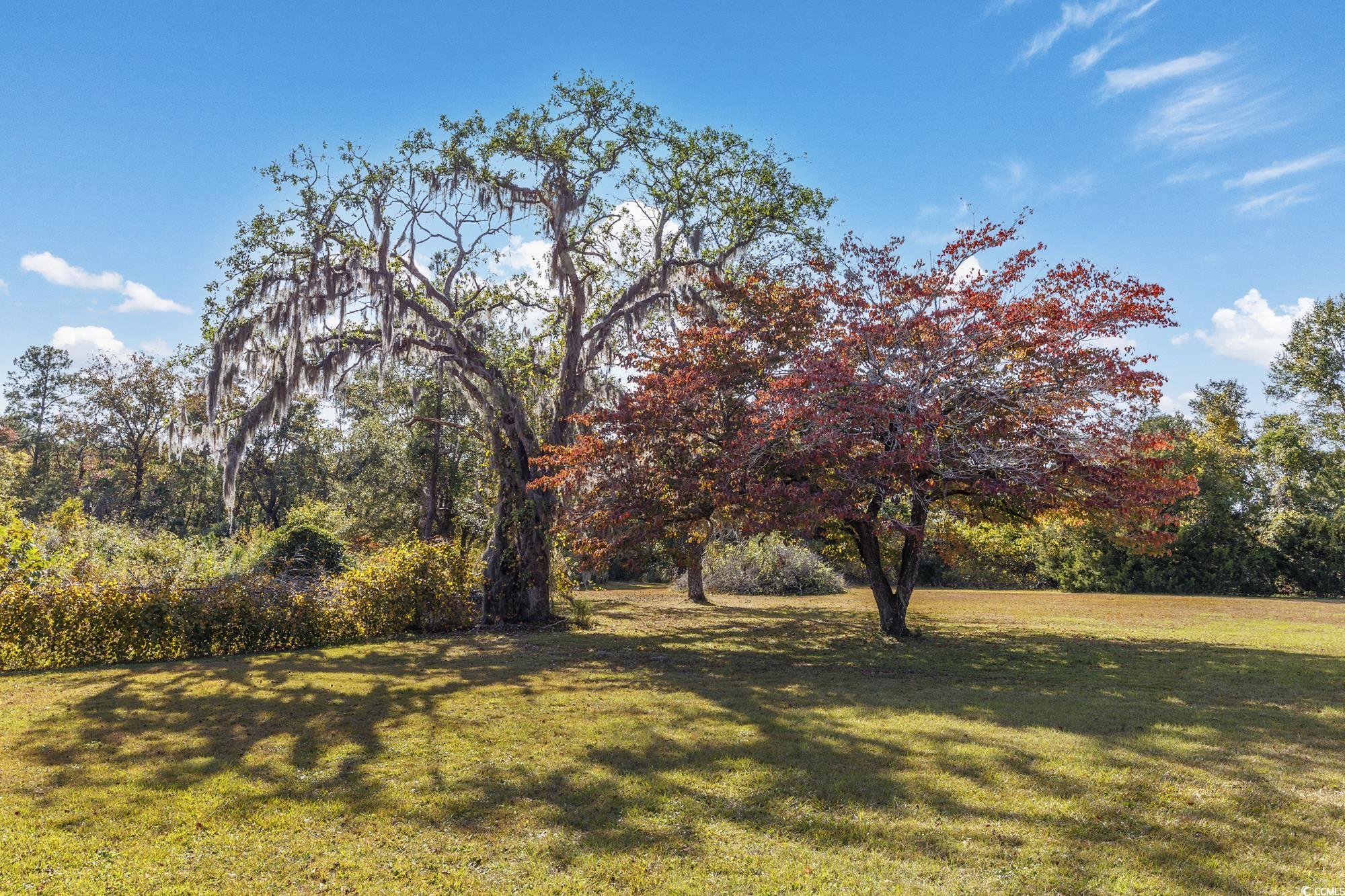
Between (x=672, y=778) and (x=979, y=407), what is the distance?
7.52m

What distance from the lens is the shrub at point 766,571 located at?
22906 millimetres

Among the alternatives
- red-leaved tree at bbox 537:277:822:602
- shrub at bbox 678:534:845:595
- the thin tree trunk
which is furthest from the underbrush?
shrub at bbox 678:534:845:595

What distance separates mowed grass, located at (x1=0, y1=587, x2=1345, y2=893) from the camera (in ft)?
12.2

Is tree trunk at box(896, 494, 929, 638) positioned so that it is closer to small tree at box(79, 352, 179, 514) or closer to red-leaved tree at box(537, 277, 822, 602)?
red-leaved tree at box(537, 277, 822, 602)

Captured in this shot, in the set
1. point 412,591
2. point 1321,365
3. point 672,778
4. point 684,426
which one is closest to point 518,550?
point 412,591

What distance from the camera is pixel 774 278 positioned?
12.9 metres

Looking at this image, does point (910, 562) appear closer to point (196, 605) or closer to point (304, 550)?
point (196, 605)

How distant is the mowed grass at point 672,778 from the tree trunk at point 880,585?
2659mm

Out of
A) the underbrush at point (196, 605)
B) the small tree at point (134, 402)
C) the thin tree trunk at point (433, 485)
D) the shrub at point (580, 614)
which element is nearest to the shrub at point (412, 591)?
the underbrush at point (196, 605)

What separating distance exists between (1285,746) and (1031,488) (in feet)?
15.1

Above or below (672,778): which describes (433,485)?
above

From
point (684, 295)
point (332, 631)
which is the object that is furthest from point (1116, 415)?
point (332, 631)

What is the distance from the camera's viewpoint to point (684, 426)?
11.3 meters

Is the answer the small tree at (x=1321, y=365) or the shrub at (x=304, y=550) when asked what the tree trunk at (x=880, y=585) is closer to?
the shrub at (x=304, y=550)
